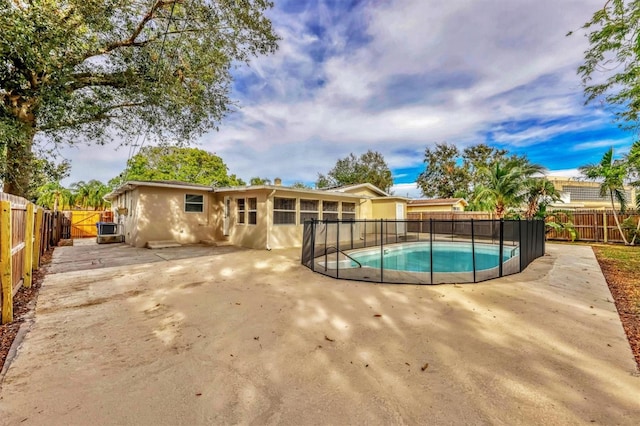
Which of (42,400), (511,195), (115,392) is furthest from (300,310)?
(511,195)

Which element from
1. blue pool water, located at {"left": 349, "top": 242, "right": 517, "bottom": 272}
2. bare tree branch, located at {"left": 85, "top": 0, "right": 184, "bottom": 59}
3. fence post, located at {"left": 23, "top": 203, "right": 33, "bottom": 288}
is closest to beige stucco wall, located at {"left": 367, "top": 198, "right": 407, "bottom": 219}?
blue pool water, located at {"left": 349, "top": 242, "right": 517, "bottom": 272}

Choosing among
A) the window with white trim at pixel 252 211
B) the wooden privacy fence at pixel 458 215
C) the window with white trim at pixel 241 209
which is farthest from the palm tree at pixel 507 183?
the window with white trim at pixel 241 209

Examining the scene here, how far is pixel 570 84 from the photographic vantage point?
8.38 meters

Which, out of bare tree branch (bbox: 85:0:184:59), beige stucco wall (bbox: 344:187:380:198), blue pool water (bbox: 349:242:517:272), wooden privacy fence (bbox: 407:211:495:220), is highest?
bare tree branch (bbox: 85:0:184:59)

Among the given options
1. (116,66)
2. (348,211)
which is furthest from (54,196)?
(348,211)

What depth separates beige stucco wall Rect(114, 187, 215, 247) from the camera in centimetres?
1083

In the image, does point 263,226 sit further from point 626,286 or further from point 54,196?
point 54,196

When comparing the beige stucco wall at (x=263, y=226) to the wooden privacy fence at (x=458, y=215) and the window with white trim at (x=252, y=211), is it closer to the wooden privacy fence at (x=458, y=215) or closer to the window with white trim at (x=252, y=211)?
the window with white trim at (x=252, y=211)

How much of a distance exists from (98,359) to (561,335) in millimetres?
4865

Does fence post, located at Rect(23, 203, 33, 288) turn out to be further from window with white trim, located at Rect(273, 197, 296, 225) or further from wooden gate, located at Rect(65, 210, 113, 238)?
wooden gate, located at Rect(65, 210, 113, 238)

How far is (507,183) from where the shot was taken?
1218 cm

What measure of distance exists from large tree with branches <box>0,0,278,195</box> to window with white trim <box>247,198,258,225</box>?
324cm

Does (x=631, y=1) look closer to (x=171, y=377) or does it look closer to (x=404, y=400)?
(x=404, y=400)

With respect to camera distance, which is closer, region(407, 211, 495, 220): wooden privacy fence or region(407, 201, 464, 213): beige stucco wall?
region(407, 211, 495, 220): wooden privacy fence
